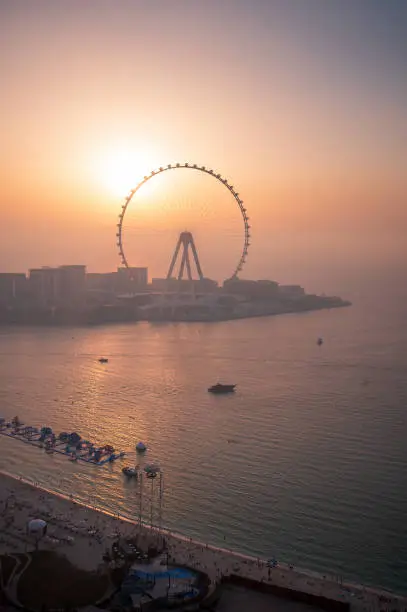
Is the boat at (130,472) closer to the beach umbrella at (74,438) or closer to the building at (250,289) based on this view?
the beach umbrella at (74,438)

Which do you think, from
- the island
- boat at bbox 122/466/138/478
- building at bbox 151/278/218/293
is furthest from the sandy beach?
building at bbox 151/278/218/293

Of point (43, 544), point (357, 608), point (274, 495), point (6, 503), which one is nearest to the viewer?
point (357, 608)

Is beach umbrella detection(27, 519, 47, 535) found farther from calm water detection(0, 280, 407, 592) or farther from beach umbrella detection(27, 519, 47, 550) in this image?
calm water detection(0, 280, 407, 592)

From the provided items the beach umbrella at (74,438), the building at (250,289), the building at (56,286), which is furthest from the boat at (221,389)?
the building at (250,289)

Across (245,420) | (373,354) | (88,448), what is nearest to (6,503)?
(88,448)

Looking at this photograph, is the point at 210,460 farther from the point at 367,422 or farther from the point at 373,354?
the point at 373,354

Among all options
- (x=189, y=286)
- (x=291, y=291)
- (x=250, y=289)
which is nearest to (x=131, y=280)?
(x=189, y=286)
